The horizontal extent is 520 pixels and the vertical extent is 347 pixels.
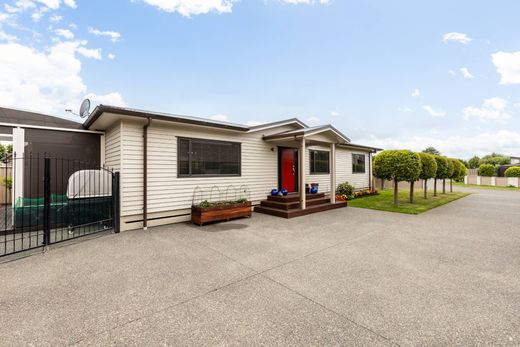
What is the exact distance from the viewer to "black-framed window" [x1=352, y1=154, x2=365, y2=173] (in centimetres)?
1378

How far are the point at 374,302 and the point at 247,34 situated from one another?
1272 centimetres

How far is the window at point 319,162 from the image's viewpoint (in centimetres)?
1080

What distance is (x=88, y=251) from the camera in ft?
14.2

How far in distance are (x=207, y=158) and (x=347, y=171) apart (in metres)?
9.19

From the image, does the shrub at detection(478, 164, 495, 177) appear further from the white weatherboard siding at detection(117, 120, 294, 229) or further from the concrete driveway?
the white weatherboard siding at detection(117, 120, 294, 229)

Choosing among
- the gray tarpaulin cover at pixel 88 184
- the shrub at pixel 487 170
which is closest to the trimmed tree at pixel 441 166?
the gray tarpaulin cover at pixel 88 184

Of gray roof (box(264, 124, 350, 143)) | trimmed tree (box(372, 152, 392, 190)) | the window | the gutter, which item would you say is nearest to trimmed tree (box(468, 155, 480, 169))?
trimmed tree (box(372, 152, 392, 190))

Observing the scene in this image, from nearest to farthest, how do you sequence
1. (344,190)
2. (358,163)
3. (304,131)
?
(304,131) < (344,190) < (358,163)

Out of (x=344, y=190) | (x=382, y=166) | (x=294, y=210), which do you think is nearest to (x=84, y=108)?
(x=294, y=210)

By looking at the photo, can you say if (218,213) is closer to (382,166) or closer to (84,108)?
(84,108)

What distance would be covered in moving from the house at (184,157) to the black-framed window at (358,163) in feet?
14.1

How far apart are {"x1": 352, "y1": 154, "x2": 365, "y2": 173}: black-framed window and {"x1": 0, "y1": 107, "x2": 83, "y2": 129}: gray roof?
13535mm

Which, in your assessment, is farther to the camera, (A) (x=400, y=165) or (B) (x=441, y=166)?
(B) (x=441, y=166)

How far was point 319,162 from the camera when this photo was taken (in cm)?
1115
